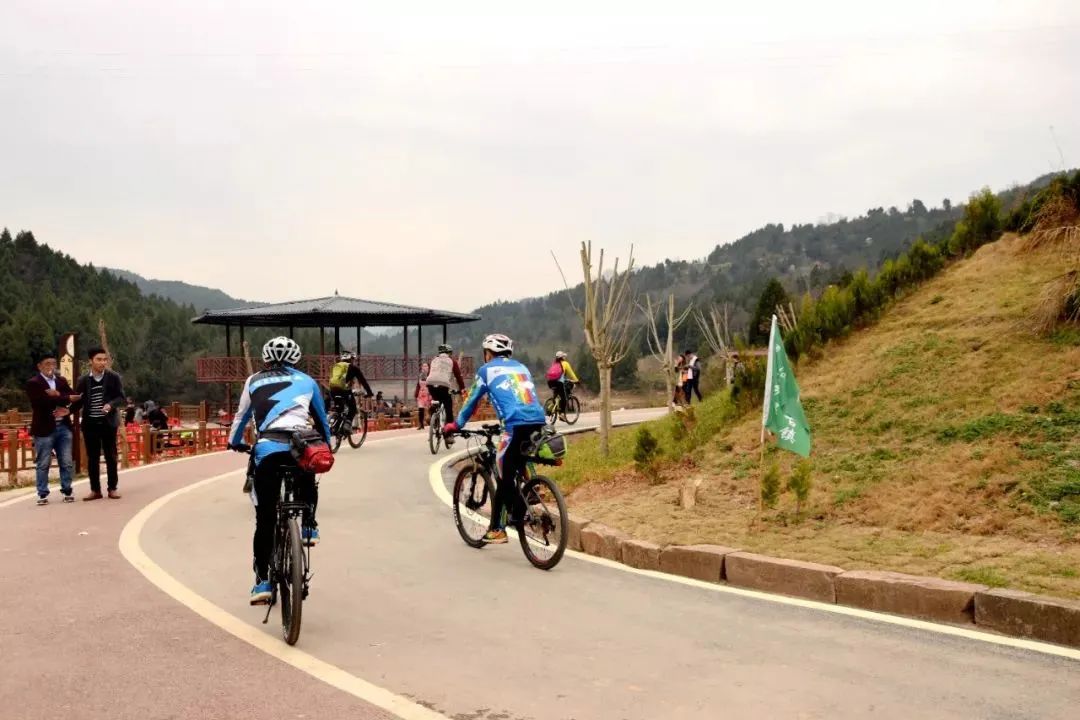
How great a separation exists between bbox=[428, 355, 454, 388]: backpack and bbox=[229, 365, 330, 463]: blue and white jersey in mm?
9981

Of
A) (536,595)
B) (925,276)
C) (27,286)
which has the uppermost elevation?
(27,286)

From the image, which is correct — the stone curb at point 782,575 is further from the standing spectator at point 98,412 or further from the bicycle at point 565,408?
the bicycle at point 565,408

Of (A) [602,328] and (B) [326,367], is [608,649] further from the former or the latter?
(B) [326,367]

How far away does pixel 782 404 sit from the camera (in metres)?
8.67

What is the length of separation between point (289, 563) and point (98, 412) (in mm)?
7612

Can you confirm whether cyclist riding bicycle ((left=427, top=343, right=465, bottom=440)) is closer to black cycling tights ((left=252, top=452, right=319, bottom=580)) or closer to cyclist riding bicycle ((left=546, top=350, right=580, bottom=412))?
cyclist riding bicycle ((left=546, top=350, right=580, bottom=412))

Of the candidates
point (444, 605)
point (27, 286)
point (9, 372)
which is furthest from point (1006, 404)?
point (27, 286)

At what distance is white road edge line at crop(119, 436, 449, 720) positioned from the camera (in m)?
4.25

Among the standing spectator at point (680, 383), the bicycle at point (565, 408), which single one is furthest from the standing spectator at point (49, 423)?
the standing spectator at point (680, 383)

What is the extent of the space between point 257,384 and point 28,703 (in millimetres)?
2213

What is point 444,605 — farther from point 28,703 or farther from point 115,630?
point 28,703

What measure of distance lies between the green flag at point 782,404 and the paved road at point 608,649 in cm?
240

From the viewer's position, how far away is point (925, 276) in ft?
52.7

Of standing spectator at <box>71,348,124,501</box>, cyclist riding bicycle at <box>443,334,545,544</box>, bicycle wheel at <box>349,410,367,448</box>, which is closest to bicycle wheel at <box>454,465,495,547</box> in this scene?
cyclist riding bicycle at <box>443,334,545,544</box>
